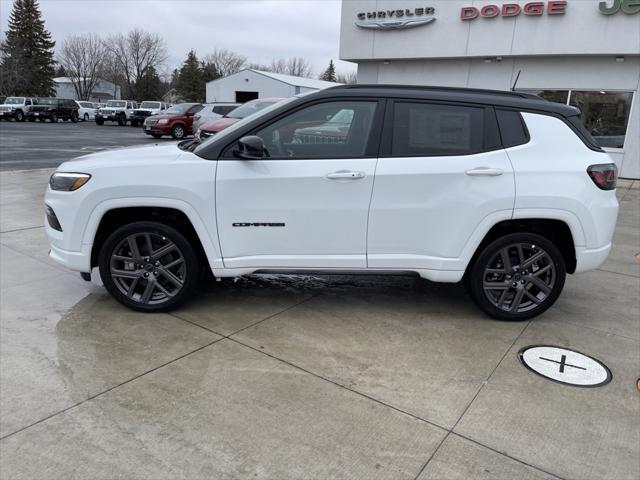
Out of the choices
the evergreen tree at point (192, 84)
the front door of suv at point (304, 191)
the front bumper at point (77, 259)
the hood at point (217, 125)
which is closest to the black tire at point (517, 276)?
the front door of suv at point (304, 191)

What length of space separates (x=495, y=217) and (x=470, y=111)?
2.83 ft

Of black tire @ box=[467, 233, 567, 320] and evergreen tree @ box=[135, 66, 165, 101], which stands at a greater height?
evergreen tree @ box=[135, 66, 165, 101]

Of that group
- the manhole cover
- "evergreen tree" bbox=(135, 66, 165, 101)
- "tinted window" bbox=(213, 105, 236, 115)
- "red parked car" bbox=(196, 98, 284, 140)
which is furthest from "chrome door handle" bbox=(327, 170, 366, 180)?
"evergreen tree" bbox=(135, 66, 165, 101)

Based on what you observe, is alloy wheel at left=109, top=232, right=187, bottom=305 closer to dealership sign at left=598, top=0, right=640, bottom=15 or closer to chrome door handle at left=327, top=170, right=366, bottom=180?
chrome door handle at left=327, top=170, right=366, bottom=180

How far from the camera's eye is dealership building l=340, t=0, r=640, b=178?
13.6 m

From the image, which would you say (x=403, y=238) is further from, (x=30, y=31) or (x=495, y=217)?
(x=30, y=31)

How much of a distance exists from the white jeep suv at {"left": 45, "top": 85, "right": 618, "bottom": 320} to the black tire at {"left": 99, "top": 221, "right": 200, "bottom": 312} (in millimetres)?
11

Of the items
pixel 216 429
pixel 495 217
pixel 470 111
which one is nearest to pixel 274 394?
pixel 216 429

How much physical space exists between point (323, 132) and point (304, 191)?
514mm

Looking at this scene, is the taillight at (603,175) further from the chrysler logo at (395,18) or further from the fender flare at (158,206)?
the chrysler logo at (395,18)

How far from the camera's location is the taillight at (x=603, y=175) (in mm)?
3926

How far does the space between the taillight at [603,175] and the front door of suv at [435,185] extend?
0.65 metres

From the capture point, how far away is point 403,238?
13.0ft

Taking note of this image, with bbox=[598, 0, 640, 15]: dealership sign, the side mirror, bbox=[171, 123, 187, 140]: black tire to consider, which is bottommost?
bbox=[171, 123, 187, 140]: black tire
